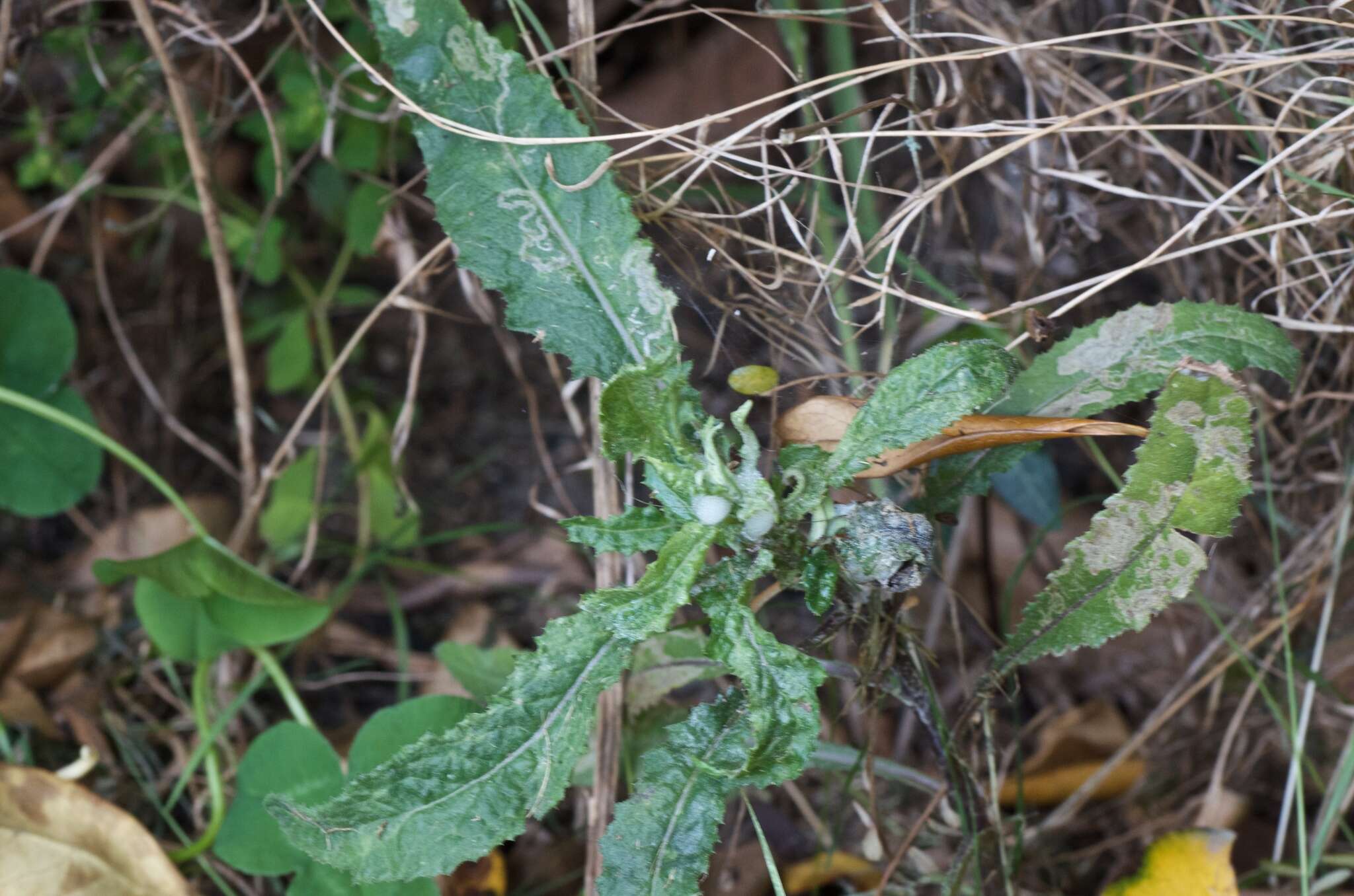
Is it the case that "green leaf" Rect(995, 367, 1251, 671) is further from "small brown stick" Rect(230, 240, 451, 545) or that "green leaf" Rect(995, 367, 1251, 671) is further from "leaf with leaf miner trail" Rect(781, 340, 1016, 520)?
"small brown stick" Rect(230, 240, 451, 545)

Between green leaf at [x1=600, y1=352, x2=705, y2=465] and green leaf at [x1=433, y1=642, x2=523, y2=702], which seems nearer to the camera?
green leaf at [x1=600, y1=352, x2=705, y2=465]

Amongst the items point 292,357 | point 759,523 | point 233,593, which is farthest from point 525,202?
point 292,357

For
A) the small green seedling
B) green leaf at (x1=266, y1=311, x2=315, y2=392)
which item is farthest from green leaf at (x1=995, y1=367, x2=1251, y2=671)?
green leaf at (x1=266, y1=311, x2=315, y2=392)

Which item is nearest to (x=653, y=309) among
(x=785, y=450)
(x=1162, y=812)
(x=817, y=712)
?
(x=785, y=450)

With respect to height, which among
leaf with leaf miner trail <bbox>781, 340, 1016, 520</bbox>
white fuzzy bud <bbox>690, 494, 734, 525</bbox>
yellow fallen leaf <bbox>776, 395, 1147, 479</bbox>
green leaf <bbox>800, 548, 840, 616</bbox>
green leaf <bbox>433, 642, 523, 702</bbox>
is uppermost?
leaf with leaf miner trail <bbox>781, 340, 1016, 520</bbox>

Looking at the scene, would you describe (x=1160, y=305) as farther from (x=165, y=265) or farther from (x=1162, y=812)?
(x=165, y=265)

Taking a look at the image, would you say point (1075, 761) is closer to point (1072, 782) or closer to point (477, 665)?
point (1072, 782)
